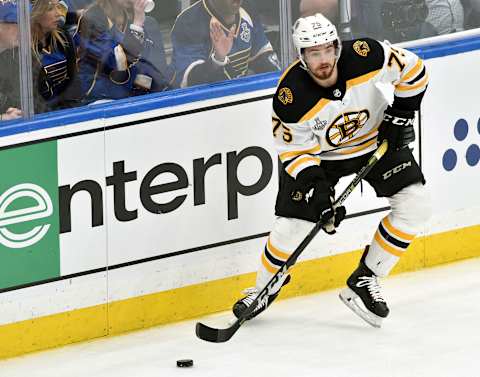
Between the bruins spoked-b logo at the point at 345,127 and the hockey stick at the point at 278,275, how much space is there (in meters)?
0.11

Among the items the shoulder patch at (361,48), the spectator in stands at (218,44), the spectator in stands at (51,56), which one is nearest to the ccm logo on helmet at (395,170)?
the shoulder patch at (361,48)

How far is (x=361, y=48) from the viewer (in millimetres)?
5414

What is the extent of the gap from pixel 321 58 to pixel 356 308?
94 centimetres

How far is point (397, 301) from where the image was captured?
5875 millimetres

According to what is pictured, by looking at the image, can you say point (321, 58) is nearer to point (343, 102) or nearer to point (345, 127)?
point (343, 102)

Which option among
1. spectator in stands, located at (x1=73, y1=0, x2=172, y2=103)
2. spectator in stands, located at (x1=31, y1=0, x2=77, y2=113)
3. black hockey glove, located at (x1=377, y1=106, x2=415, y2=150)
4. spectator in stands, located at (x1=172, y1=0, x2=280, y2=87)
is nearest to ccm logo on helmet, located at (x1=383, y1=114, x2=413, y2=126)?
black hockey glove, located at (x1=377, y1=106, x2=415, y2=150)

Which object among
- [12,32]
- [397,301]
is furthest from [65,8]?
[397,301]

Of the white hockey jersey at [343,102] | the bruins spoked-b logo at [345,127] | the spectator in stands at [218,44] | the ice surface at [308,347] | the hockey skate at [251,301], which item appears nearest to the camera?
the ice surface at [308,347]

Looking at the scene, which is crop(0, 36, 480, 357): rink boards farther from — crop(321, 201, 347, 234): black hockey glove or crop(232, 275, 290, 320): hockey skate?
crop(321, 201, 347, 234): black hockey glove

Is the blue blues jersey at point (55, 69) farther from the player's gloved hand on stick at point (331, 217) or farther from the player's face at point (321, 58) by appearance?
the player's gloved hand on stick at point (331, 217)

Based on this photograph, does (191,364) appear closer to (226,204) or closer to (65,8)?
(226,204)

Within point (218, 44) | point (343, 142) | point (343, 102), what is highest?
point (218, 44)

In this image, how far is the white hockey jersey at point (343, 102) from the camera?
531 cm

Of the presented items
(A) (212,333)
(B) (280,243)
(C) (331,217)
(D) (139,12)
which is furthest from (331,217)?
(D) (139,12)
